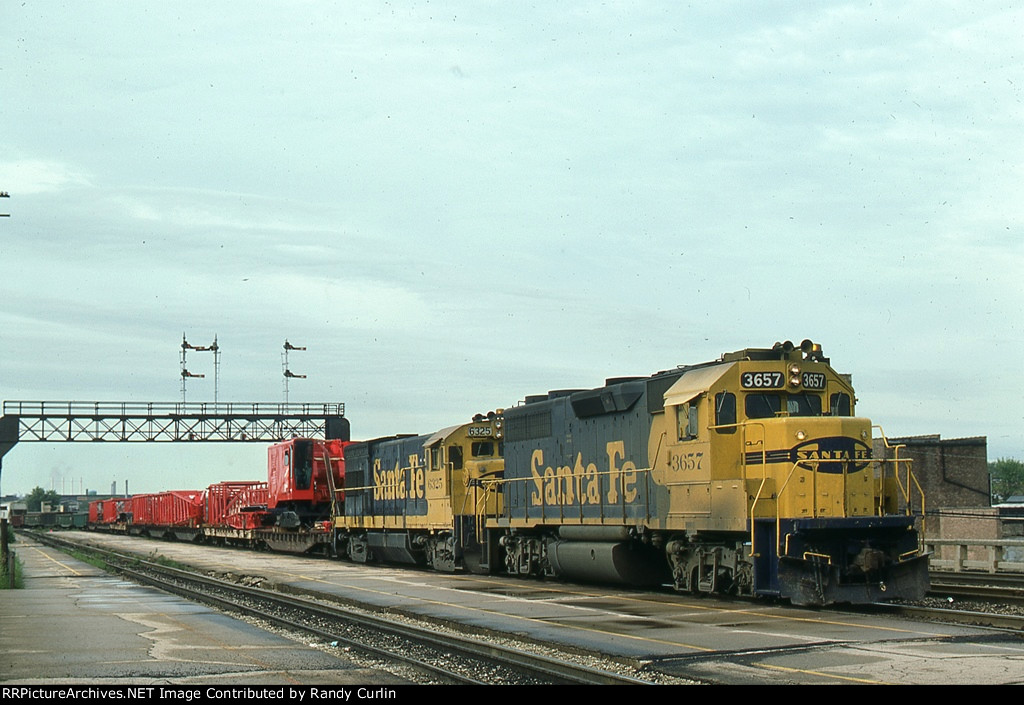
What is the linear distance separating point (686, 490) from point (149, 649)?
827cm

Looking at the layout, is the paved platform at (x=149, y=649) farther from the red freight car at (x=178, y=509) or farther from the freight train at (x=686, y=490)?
the red freight car at (x=178, y=509)

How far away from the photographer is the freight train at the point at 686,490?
15945mm

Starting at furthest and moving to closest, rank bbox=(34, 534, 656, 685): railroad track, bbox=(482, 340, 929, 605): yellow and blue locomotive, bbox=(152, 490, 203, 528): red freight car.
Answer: bbox=(152, 490, 203, 528): red freight car → bbox=(482, 340, 929, 605): yellow and blue locomotive → bbox=(34, 534, 656, 685): railroad track

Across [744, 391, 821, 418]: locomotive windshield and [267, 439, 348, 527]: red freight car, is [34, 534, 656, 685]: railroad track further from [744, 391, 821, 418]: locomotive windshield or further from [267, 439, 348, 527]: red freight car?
[267, 439, 348, 527]: red freight car

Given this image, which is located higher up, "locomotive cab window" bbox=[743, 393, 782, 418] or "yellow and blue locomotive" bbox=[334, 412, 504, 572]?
"locomotive cab window" bbox=[743, 393, 782, 418]

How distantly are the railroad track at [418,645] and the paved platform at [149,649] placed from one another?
1.67 feet

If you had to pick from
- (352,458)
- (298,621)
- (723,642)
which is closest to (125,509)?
(352,458)

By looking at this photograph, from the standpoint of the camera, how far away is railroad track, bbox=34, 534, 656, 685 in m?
10.9

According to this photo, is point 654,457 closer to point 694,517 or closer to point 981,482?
point 694,517

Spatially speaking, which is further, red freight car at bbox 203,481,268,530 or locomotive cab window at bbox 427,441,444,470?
red freight car at bbox 203,481,268,530

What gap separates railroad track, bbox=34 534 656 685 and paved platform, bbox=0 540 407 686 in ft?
1.67

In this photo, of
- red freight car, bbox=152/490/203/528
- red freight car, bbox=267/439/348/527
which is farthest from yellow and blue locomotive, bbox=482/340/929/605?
red freight car, bbox=152/490/203/528

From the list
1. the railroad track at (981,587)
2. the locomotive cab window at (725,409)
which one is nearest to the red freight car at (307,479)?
the railroad track at (981,587)
